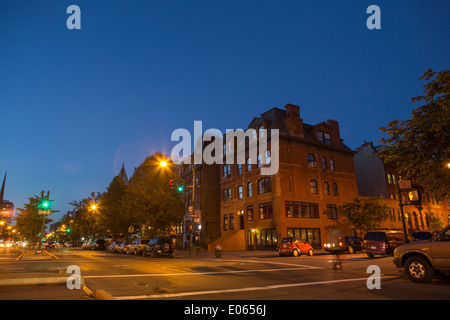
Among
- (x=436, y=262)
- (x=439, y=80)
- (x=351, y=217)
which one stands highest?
(x=439, y=80)

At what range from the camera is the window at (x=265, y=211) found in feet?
114

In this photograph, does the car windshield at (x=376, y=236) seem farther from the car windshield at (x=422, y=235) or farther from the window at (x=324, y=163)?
the window at (x=324, y=163)

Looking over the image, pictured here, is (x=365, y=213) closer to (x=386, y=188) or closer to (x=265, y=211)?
(x=265, y=211)

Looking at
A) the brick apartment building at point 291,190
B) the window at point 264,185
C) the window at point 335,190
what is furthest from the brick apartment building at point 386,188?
the window at point 264,185

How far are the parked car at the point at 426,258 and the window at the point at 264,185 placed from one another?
25142 mm

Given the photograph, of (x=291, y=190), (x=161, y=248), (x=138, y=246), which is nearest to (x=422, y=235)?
(x=291, y=190)

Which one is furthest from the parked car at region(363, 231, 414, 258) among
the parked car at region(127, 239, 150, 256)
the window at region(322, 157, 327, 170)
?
the parked car at region(127, 239, 150, 256)

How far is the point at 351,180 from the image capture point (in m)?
41.5

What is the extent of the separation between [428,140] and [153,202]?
30677 millimetres

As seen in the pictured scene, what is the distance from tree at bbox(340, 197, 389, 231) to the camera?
35.5m

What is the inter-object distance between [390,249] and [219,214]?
2848 cm

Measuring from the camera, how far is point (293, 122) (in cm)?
3775

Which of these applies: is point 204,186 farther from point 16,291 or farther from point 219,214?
point 16,291
